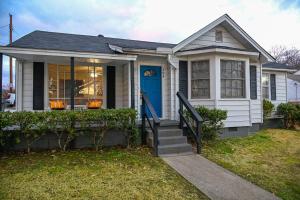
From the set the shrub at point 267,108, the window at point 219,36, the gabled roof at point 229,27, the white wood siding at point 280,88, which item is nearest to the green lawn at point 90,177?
the gabled roof at point 229,27

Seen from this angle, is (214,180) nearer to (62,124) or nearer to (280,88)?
(62,124)

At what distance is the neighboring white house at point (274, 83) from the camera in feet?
40.2

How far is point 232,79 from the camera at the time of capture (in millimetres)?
8586

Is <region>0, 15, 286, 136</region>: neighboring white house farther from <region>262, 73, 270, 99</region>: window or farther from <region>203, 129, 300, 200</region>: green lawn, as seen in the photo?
<region>262, 73, 270, 99</region>: window

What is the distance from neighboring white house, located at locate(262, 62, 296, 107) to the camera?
12.2 m

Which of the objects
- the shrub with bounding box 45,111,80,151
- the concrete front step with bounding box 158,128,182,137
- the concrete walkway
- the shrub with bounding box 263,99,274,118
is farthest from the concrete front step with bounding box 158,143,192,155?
the shrub with bounding box 263,99,274,118

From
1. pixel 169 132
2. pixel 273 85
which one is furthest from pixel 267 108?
pixel 169 132

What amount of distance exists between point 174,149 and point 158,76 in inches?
136

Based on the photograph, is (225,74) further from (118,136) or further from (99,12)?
(99,12)

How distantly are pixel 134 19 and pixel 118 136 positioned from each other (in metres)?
17.7

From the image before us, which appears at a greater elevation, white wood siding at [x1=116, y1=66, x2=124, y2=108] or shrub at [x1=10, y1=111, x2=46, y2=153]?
white wood siding at [x1=116, y1=66, x2=124, y2=108]

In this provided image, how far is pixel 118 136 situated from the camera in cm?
710

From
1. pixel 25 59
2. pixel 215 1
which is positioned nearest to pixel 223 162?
pixel 25 59

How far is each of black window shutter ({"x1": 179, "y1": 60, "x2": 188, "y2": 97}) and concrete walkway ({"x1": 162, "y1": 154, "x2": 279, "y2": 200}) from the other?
11.1ft
